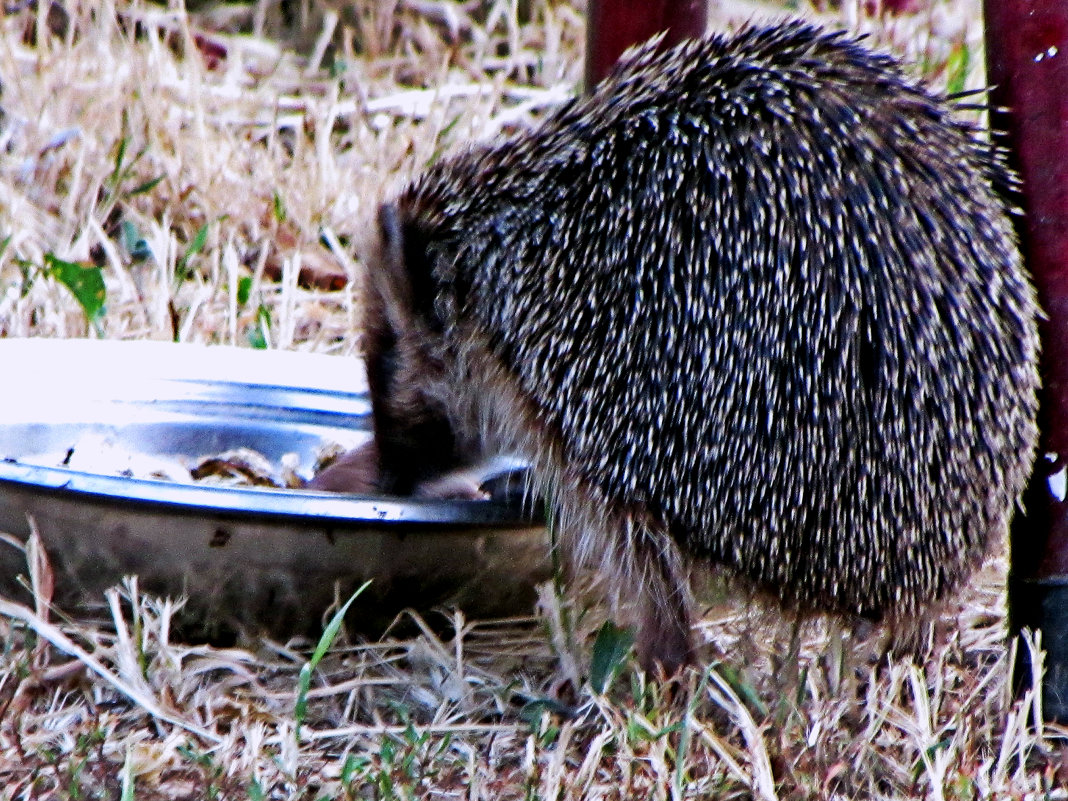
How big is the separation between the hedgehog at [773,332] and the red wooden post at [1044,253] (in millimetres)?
70

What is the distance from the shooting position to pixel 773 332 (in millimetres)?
2840

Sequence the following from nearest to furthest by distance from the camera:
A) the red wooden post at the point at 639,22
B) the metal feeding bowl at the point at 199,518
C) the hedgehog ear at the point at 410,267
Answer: the metal feeding bowl at the point at 199,518, the hedgehog ear at the point at 410,267, the red wooden post at the point at 639,22

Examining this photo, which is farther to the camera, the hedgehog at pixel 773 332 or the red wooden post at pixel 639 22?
the red wooden post at pixel 639 22

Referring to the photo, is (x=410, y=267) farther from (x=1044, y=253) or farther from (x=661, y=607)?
(x=1044, y=253)

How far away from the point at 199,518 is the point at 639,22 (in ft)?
5.16

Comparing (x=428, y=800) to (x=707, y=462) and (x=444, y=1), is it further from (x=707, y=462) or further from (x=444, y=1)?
(x=444, y=1)

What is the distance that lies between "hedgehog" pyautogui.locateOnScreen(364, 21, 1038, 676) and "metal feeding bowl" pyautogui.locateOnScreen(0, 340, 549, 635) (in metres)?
0.28

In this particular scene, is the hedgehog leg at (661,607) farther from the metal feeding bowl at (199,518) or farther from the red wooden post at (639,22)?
the red wooden post at (639,22)

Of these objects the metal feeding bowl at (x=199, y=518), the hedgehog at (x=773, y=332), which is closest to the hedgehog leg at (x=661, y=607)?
the hedgehog at (x=773, y=332)

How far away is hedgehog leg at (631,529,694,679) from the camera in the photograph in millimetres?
3037

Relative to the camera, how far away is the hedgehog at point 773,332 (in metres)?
2.83

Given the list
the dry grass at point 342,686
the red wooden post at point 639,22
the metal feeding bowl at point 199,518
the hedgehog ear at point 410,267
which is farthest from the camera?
the red wooden post at point 639,22

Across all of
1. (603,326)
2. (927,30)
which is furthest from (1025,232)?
(927,30)

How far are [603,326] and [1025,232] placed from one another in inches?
31.6
